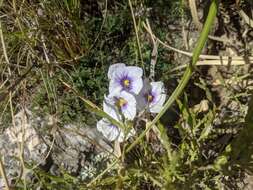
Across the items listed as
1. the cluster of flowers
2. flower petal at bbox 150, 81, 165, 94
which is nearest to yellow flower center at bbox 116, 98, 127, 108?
the cluster of flowers

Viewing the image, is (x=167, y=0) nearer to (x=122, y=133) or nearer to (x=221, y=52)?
(x=221, y=52)

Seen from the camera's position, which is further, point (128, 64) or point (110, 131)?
point (128, 64)

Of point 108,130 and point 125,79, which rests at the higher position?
point 125,79

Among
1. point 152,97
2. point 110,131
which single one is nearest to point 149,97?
point 152,97

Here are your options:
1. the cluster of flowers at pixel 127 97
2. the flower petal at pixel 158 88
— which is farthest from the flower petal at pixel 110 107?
the flower petal at pixel 158 88

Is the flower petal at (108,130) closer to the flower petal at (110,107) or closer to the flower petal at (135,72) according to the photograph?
the flower petal at (110,107)

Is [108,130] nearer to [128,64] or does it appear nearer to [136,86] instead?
[136,86]
